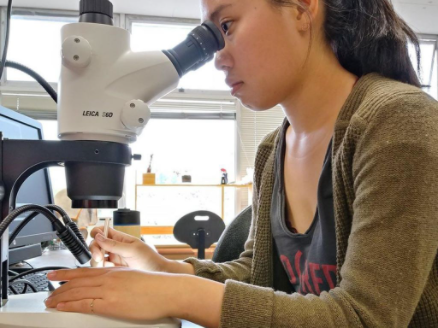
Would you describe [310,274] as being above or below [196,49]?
below

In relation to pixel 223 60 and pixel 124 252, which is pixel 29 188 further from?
pixel 223 60

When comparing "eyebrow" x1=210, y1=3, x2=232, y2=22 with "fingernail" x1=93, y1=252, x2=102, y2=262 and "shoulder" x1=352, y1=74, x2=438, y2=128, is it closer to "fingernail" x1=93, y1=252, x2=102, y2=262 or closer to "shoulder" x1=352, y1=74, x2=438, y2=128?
"shoulder" x1=352, y1=74, x2=438, y2=128

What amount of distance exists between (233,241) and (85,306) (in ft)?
2.67

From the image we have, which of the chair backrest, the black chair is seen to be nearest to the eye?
the chair backrest

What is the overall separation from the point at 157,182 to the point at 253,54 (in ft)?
8.92

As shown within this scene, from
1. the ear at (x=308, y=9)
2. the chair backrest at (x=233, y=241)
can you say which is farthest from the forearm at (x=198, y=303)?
the chair backrest at (x=233, y=241)

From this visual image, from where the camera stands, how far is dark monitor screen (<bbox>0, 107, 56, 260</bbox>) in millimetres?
1049

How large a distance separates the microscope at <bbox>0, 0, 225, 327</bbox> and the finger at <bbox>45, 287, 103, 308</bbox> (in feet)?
0.10

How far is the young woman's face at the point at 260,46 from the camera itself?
774 millimetres

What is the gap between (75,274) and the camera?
1.86 feet

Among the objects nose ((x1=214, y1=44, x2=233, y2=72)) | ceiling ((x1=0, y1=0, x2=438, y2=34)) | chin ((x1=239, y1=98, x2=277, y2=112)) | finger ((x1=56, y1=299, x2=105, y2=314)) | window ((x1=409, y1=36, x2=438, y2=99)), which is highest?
ceiling ((x1=0, y1=0, x2=438, y2=34))

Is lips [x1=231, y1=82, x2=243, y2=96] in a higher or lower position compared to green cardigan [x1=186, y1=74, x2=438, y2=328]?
higher

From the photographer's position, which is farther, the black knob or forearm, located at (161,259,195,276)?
forearm, located at (161,259,195,276)

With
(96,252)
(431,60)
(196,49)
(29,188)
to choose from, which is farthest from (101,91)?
(431,60)
